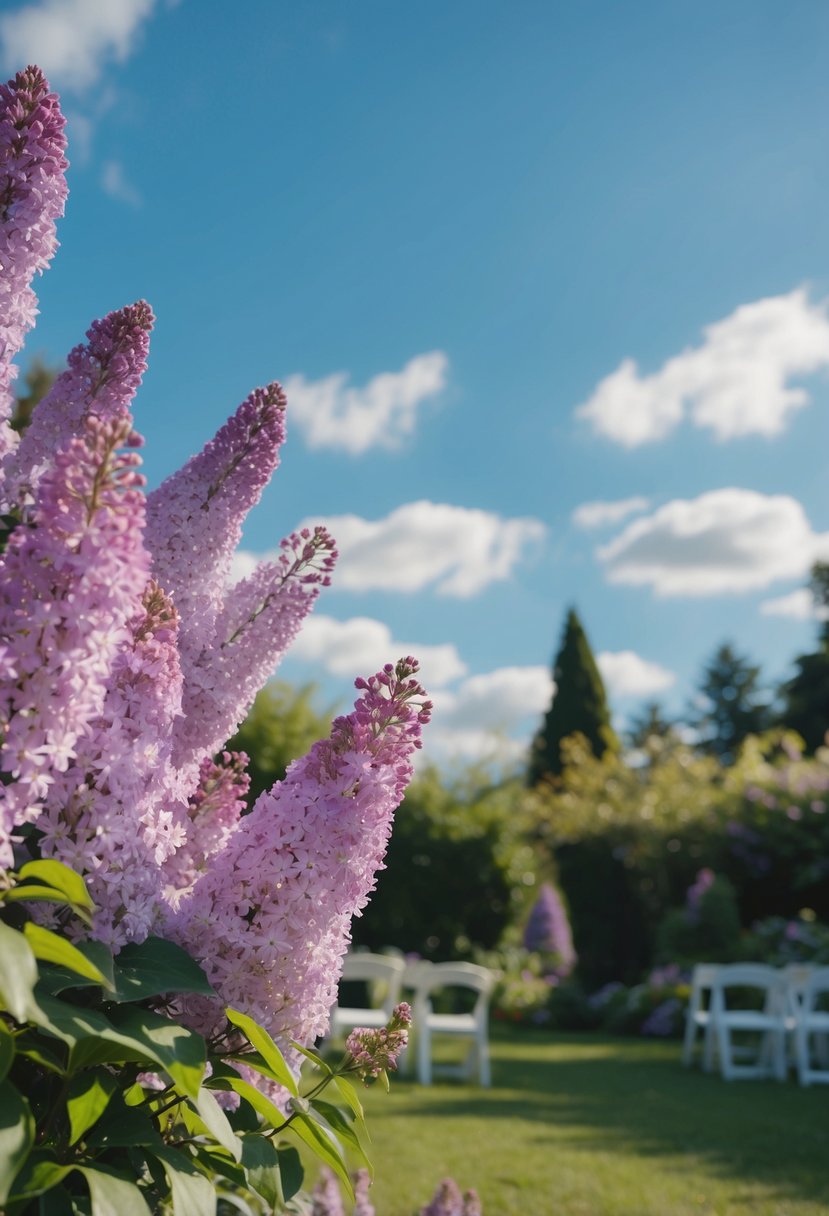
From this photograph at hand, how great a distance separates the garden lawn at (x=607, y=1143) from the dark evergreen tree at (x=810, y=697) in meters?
27.6

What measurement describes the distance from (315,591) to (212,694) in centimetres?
27

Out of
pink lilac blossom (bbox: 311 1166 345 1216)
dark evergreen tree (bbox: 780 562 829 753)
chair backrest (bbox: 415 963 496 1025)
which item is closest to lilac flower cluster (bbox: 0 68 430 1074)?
pink lilac blossom (bbox: 311 1166 345 1216)

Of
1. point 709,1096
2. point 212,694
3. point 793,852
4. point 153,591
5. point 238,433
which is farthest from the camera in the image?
point 793,852

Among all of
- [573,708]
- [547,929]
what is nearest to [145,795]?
[547,929]

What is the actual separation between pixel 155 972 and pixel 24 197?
1142 millimetres

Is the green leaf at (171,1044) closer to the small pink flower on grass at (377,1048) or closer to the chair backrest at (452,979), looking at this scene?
the small pink flower on grass at (377,1048)

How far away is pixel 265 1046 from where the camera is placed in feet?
4.13

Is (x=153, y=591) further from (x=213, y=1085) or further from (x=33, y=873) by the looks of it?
(x=213, y=1085)

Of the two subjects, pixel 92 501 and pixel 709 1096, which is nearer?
pixel 92 501

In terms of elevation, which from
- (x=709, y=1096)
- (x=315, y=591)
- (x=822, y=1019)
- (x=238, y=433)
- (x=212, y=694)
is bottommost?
(x=709, y=1096)

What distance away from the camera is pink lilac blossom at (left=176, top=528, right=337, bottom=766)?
Answer: 1638mm

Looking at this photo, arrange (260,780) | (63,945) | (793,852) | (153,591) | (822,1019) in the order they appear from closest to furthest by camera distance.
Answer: (63,945)
(153,591)
(822,1019)
(260,780)
(793,852)

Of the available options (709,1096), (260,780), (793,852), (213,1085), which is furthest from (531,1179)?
(793,852)

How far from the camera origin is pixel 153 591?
4.59 feet
